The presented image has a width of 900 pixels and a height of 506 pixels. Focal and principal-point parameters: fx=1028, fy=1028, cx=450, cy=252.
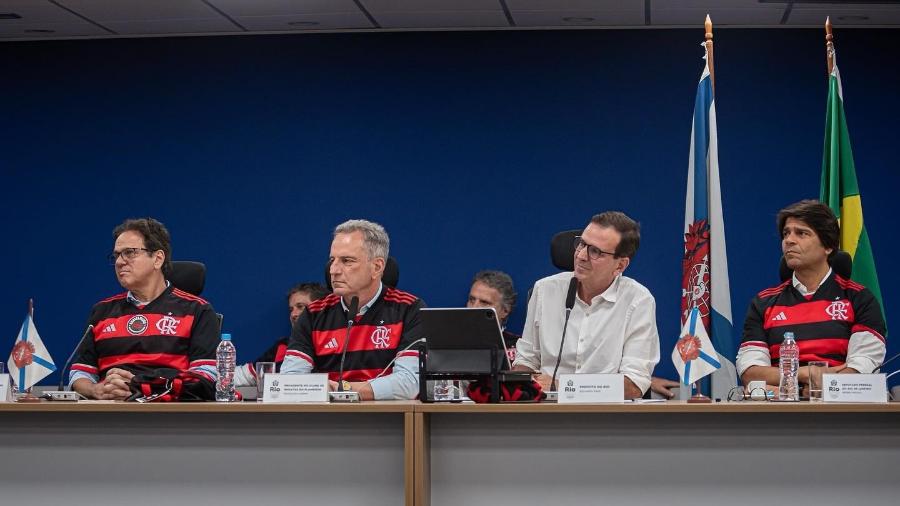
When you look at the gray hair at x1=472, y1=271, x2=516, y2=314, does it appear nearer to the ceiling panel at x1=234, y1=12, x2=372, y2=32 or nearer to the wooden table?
the ceiling panel at x1=234, y1=12, x2=372, y2=32

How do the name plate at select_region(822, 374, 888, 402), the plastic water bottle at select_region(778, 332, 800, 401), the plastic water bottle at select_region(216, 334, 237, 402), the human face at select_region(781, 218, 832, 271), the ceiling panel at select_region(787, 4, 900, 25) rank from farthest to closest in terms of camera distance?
1. the ceiling panel at select_region(787, 4, 900, 25)
2. the human face at select_region(781, 218, 832, 271)
3. the plastic water bottle at select_region(216, 334, 237, 402)
4. the plastic water bottle at select_region(778, 332, 800, 401)
5. the name plate at select_region(822, 374, 888, 402)

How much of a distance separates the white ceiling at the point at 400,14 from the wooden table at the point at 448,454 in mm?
2825

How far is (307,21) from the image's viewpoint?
523 centimetres

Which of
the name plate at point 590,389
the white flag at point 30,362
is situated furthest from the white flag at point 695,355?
the white flag at point 30,362

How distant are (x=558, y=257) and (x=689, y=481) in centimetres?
131

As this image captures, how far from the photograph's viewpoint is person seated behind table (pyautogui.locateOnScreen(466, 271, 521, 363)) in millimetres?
4922

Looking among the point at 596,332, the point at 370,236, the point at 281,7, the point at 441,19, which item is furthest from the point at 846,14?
the point at 370,236

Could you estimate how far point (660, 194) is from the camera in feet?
17.2

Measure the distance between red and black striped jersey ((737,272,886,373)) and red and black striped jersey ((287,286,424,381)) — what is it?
1080mm

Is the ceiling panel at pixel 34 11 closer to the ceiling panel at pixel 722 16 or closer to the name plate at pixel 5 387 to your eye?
the name plate at pixel 5 387

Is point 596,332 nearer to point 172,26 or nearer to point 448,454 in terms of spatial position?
point 448,454

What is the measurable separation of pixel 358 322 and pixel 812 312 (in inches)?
56.7

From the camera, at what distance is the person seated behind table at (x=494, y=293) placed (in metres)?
4.92

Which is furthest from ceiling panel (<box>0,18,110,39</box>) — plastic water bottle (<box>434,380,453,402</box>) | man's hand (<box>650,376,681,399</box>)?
plastic water bottle (<box>434,380,453,402</box>)
